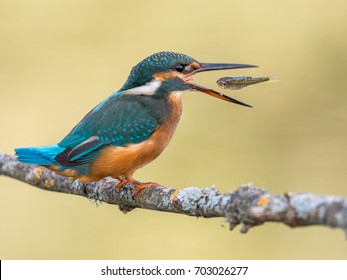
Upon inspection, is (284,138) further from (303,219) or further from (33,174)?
(303,219)

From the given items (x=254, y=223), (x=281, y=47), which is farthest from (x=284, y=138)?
(x=254, y=223)

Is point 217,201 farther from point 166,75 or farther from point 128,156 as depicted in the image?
point 166,75

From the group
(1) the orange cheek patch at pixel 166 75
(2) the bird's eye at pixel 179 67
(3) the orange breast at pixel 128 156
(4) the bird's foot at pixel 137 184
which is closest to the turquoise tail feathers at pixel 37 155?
(3) the orange breast at pixel 128 156

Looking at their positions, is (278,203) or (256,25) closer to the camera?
(278,203)

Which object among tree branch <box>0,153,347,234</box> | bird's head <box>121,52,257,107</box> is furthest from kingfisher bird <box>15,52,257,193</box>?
tree branch <box>0,153,347,234</box>

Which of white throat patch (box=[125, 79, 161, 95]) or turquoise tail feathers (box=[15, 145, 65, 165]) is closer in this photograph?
turquoise tail feathers (box=[15, 145, 65, 165])

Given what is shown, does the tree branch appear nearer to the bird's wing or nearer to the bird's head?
the bird's wing

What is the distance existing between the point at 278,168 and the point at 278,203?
11.3 ft

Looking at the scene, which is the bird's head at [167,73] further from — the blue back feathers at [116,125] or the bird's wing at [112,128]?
the bird's wing at [112,128]

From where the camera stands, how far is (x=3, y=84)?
6.71 meters

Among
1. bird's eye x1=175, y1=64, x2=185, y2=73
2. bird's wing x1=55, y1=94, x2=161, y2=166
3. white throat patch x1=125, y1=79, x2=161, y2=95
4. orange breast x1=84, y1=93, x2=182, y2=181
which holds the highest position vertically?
bird's eye x1=175, y1=64, x2=185, y2=73

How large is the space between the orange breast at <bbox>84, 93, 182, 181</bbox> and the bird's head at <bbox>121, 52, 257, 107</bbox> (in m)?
0.09

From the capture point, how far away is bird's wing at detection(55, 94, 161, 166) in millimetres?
3588

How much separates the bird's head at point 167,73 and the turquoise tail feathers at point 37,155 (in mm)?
588
